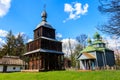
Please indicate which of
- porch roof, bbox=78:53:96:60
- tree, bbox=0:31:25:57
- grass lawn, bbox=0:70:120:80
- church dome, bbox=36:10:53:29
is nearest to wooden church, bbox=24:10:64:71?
church dome, bbox=36:10:53:29

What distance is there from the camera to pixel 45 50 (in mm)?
28672

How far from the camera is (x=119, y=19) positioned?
7730 mm

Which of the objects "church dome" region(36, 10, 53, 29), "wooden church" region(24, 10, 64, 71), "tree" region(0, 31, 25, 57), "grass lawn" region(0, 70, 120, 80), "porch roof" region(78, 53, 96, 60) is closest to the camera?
"grass lawn" region(0, 70, 120, 80)

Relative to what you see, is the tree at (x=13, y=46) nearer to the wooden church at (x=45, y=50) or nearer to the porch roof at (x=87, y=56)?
the wooden church at (x=45, y=50)

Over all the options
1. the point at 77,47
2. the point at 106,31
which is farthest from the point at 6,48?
the point at 106,31

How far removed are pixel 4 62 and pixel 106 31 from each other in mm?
39434

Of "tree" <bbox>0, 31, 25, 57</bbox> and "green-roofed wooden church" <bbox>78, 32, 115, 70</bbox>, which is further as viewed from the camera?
"tree" <bbox>0, 31, 25, 57</bbox>

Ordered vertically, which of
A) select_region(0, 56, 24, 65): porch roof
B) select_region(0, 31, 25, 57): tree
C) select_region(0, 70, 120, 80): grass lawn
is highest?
select_region(0, 31, 25, 57): tree

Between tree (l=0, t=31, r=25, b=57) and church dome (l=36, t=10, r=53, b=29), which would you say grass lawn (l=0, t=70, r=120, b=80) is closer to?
church dome (l=36, t=10, r=53, b=29)

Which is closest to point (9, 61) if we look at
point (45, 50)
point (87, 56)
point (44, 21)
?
point (44, 21)

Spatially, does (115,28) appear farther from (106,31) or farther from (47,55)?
(47,55)

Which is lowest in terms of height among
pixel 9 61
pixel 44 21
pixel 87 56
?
pixel 9 61

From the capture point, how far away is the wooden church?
95.4ft

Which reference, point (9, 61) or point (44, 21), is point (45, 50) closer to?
point (44, 21)
